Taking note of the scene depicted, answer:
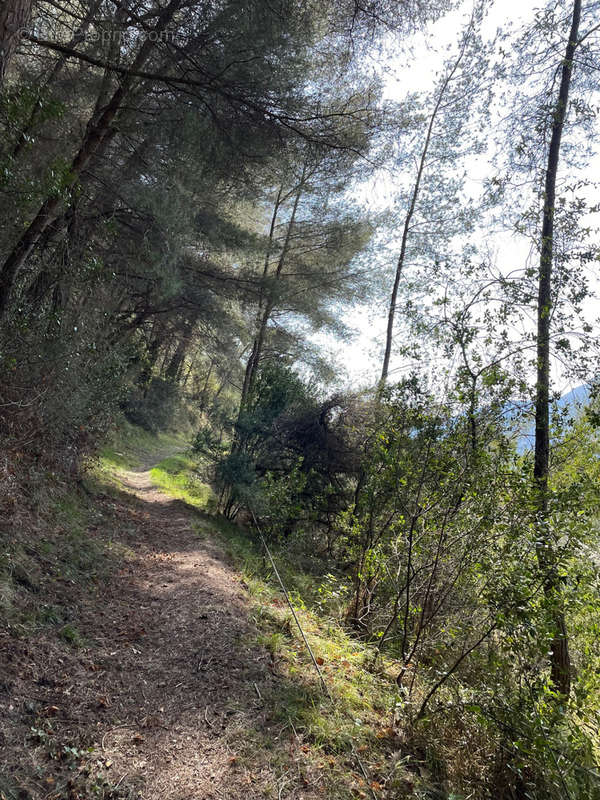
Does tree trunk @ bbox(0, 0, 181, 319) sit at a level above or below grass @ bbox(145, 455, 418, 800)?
above

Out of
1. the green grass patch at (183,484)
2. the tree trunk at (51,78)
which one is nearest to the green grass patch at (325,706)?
the tree trunk at (51,78)

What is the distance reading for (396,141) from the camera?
5.66 m

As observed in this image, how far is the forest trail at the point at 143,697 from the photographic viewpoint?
2.24m

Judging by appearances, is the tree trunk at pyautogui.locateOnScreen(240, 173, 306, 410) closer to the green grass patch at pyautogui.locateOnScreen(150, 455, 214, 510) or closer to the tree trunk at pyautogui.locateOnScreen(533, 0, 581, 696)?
the green grass patch at pyautogui.locateOnScreen(150, 455, 214, 510)

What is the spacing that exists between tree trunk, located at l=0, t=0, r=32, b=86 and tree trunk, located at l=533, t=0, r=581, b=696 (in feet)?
16.8

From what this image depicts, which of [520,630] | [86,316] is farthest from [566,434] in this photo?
[86,316]

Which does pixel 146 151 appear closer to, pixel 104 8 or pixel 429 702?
pixel 104 8

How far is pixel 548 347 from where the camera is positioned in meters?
4.73

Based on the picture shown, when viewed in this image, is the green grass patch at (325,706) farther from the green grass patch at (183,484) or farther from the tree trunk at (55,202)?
the green grass patch at (183,484)

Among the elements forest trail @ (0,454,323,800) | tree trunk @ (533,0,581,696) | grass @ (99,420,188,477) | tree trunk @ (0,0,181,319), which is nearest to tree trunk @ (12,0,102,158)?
tree trunk @ (0,0,181,319)

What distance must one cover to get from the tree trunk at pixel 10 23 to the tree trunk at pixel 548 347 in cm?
513

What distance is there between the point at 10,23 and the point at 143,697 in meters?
4.85

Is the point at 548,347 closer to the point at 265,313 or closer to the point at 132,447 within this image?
the point at 265,313

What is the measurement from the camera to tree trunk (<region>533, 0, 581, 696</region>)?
3687mm
